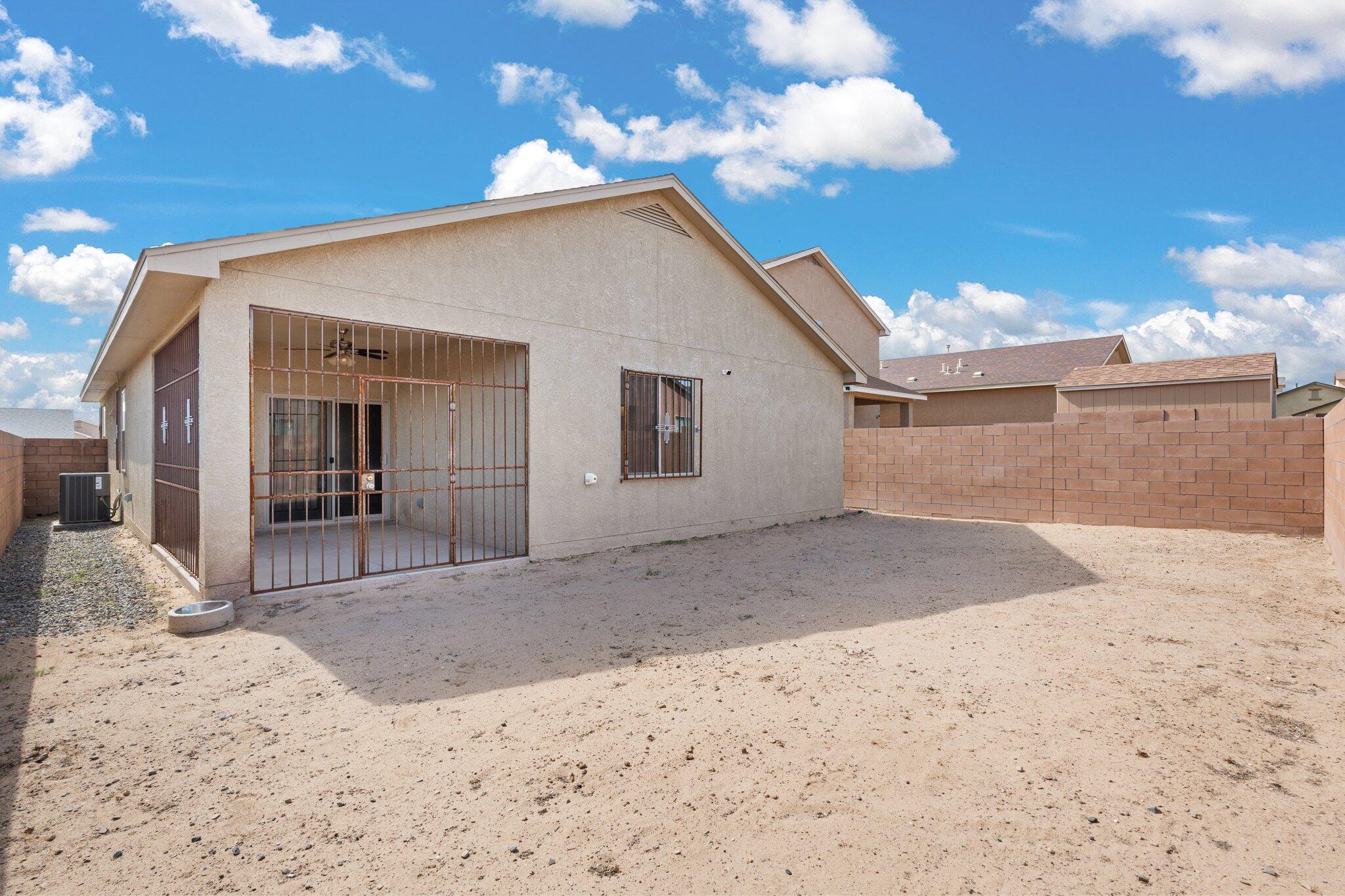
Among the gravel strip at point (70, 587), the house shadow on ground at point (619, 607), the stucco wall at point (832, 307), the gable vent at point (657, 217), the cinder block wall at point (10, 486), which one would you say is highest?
the stucco wall at point (832, 307)

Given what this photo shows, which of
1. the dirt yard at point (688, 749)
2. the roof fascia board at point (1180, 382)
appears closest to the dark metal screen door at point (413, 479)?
the dirt yard at point (688, 749)

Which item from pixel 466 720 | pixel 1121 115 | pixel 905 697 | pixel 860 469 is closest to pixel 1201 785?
pixel 905 697

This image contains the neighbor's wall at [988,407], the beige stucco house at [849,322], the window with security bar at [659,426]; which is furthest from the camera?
the neighbor's wall at [988,407]

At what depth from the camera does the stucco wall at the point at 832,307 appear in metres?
18.2

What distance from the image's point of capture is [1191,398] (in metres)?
16.0

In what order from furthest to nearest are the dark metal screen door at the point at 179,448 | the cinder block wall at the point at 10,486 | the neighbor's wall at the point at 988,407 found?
the neighbor's wall at the point at 988,407, the cinder block wall at the point at 10,486, the dark metal screen door at the point at 179,448

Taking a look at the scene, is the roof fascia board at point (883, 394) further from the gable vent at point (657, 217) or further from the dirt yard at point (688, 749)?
the dirt yard at point (688, 749)

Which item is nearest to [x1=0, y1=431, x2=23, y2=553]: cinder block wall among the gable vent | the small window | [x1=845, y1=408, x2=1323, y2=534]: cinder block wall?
the small window

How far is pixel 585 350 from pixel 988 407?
63.9ft

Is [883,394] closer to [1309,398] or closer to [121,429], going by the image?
[121,429]

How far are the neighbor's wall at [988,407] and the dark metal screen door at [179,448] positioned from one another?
63.3ft

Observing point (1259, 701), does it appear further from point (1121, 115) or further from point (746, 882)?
point (1121, 115)

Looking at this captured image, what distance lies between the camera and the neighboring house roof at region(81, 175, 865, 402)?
5031 mm

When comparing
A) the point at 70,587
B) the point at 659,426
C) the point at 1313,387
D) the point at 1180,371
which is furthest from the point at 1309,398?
the point at 70,587
